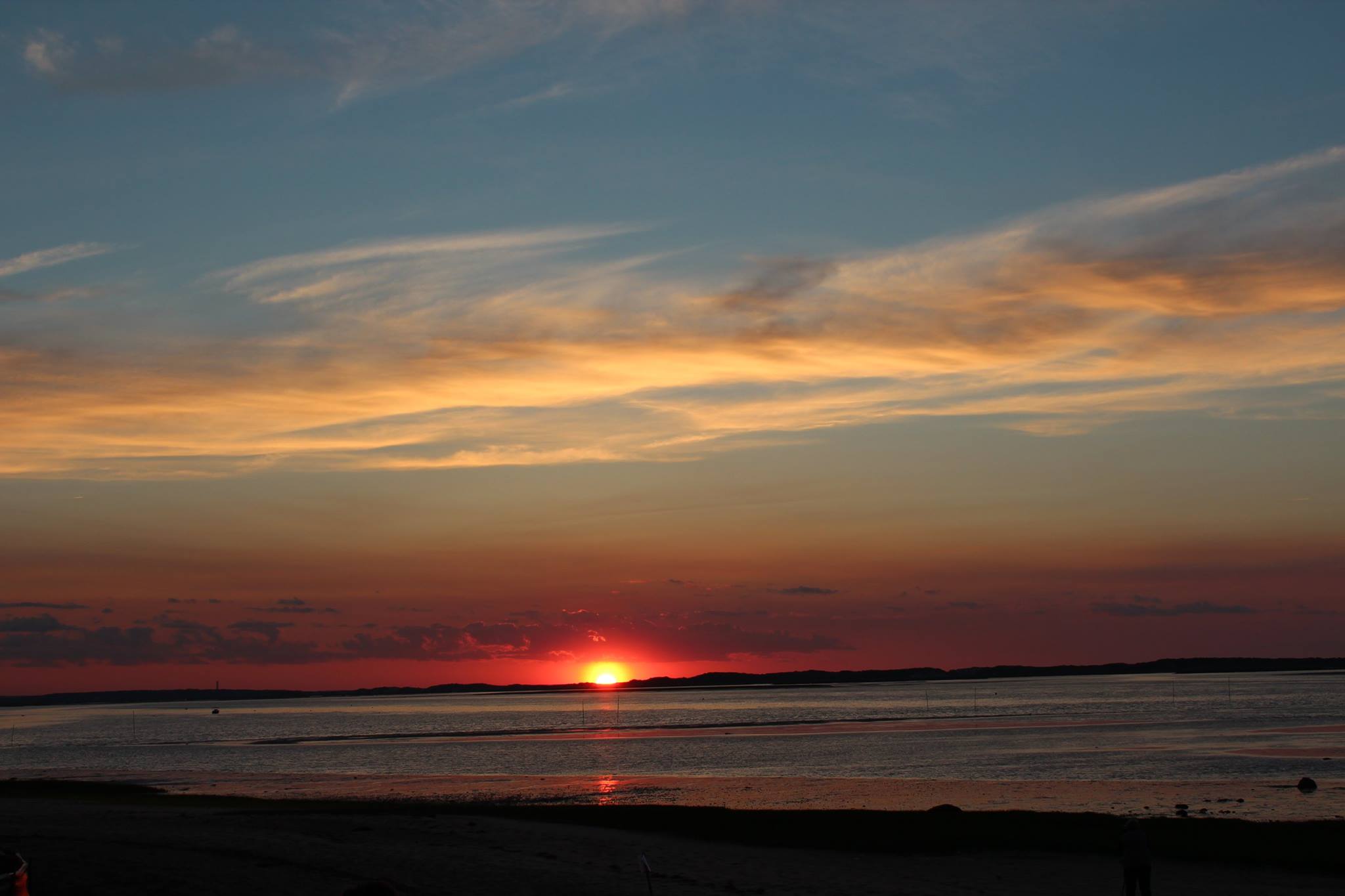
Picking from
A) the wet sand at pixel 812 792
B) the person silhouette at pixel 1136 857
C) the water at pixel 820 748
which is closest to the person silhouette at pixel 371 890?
the person silhouette at pixel 1136 857

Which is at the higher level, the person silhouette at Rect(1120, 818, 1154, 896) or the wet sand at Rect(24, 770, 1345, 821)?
the person silhouette at Rect(1120, 818, 1154, 896)

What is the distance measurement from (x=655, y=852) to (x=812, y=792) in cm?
2419

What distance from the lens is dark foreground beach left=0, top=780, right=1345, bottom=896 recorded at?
1152 inches

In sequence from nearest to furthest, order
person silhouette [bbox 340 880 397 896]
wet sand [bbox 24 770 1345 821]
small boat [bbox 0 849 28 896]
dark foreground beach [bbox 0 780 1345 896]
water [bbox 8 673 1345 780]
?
1. person silhouette [bbox 340 880 397 896]
2. small boat [bbox 0 849 28 896]
3. dark foreground beach [bbox 0 780 1345 896]
4. wet sand [bbox 24 770 1345 821]
5. water [bbox 8 673 1345 780]

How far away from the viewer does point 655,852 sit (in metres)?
36.2

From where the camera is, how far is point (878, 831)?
39031mm

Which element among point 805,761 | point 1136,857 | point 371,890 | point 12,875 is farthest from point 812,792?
point 371,890

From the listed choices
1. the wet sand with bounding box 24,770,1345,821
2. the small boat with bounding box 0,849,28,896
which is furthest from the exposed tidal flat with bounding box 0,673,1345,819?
the small boat with bounding box 0,849,28,896

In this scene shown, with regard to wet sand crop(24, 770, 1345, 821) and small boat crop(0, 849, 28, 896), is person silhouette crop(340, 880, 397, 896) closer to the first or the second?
small boat crop(0, 849, 28, 896)

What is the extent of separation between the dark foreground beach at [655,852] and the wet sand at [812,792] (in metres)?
7.67

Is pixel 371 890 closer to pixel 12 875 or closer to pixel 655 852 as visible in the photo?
pixel 12 875

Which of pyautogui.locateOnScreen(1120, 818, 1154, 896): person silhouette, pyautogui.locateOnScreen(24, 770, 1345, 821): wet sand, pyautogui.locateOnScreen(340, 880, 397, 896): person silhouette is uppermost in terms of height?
pyautogui.locateOnScreen(340, 880, 397, 896): person silhouette

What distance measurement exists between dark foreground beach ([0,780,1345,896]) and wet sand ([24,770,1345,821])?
767 cm

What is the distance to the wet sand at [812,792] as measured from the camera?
4828 cm
